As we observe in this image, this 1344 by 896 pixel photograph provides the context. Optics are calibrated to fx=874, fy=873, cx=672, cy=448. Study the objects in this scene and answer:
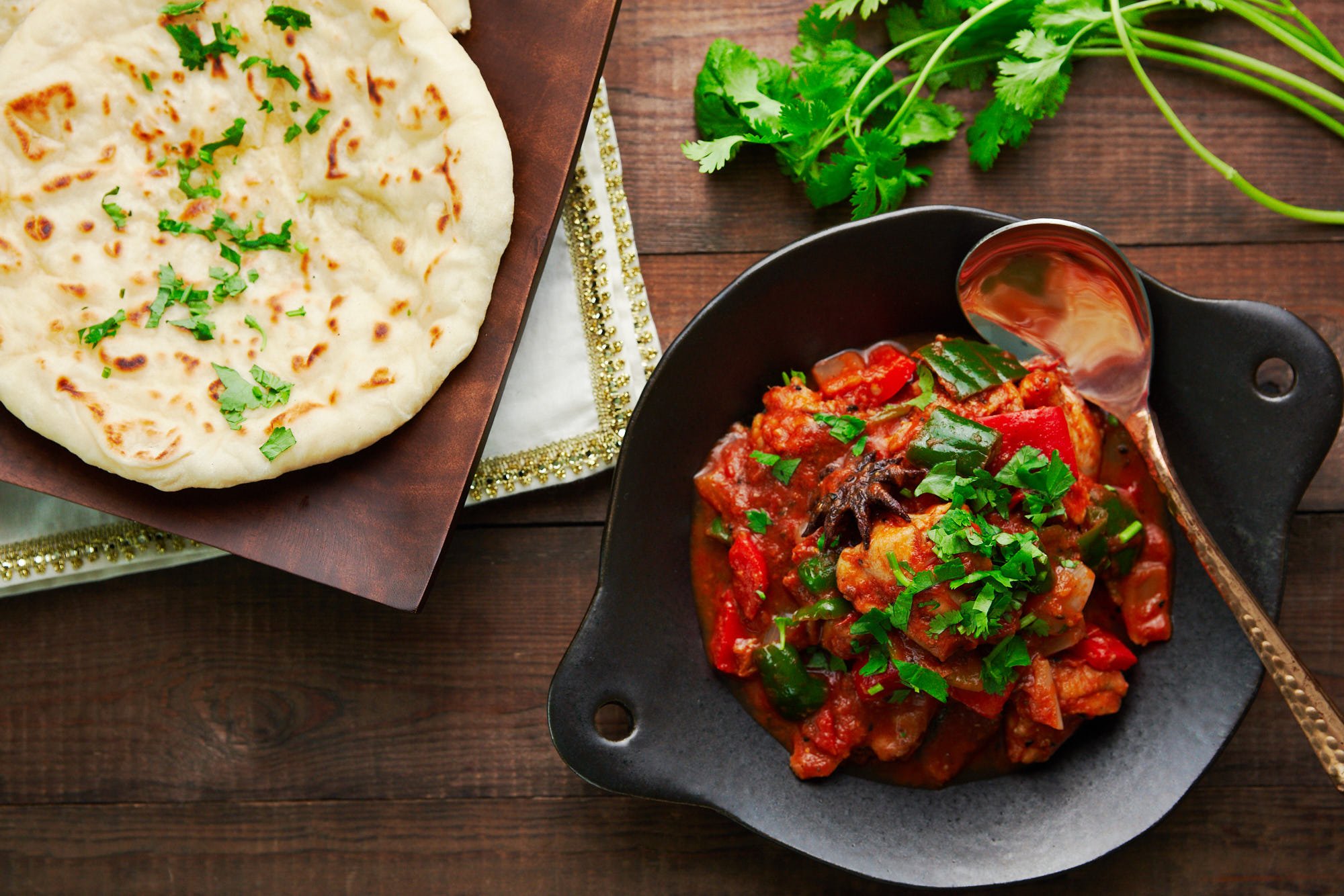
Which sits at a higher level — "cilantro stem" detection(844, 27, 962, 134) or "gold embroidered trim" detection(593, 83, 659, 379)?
"cilantro stem" detection(844, 27, 962, 134)

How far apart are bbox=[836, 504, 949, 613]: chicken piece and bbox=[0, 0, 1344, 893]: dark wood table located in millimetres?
1186

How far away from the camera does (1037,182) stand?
3498 millimetres

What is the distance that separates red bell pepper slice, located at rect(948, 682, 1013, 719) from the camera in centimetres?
277

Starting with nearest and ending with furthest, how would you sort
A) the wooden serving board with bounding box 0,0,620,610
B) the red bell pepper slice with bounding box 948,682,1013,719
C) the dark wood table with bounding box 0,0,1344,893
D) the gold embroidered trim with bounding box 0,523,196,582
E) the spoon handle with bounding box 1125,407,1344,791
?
1. the spoon handle with bounding box 1125,407,1344,791
2. the red bell pepper slice with bounding box 948,682,1013,719
3. the wooden serving board with bounding box 0,0,620,610
4. the gold embroidered trim with bounding box 0,523,196,582
5. the dark wood table with bounding box 0,0,1344,893

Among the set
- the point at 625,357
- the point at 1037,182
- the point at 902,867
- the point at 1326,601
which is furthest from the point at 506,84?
the point at 1326,601

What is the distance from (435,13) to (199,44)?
31.9 inches

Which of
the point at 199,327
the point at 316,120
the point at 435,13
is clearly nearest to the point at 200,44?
the point at 316,120

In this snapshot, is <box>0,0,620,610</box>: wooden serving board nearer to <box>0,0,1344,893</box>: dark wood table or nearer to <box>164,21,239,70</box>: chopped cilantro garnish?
<box>0,0,1344,893</box>: dark wood table

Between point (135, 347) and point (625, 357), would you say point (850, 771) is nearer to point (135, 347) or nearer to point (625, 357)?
point (625, 357)

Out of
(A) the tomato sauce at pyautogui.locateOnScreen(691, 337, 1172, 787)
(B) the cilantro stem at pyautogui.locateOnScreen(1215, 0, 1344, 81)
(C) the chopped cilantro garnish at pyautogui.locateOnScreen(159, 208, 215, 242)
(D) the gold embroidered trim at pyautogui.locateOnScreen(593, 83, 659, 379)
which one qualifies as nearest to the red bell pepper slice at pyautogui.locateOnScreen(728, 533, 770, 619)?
(A) the tomato sauce at pyautogui.locateOnScreen(691, 337, 1172, 787)

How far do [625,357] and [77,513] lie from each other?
220 centimetres

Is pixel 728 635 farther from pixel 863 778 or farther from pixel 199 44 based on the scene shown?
pixel 199 44

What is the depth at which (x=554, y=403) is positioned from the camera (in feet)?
11.0

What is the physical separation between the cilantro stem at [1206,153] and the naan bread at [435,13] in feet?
6.07
